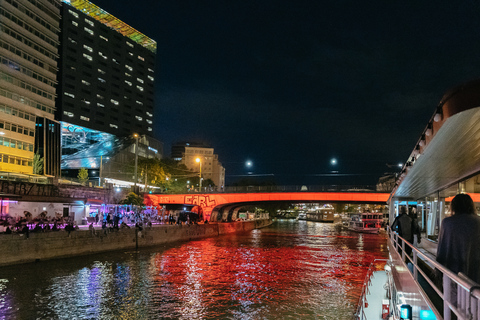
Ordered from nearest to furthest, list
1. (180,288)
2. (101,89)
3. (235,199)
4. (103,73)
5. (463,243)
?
(463,243) < (180,288) < (235,199) < (101,89) < (103,73)

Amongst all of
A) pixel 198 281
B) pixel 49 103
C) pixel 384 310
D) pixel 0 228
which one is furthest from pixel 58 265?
pixel 49 103

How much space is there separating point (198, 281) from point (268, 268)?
656cm

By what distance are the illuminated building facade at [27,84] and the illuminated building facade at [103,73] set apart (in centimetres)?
2990

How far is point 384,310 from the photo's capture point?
1062 centimetres

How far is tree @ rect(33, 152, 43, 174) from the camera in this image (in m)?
60.9

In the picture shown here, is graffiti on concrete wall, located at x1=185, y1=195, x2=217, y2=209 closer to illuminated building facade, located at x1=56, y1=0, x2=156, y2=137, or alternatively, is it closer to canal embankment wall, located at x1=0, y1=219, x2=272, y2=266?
canal embankment wall, located at x1=0, y1=219, x2=272, y2=266

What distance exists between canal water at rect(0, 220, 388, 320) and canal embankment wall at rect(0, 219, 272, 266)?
796 mm

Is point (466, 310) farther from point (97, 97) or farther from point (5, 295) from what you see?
point (97, 97)

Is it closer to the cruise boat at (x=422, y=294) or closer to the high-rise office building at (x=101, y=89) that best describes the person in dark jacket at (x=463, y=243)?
the cruise boat at (x=422, y=294)

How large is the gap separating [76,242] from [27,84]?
43.5 m

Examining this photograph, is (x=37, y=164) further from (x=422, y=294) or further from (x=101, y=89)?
(x=422, y=294)

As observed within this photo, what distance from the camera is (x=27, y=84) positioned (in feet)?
203

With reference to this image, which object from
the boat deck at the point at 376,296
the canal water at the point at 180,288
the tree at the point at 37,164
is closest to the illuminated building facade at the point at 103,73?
the tree at the point at 37,164

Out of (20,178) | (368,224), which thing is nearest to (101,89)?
(20,178)
